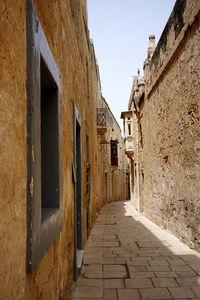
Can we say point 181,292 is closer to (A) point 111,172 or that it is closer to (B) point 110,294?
(B) point 110,294

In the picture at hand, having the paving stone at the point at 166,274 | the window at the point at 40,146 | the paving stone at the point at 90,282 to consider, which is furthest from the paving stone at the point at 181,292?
the window at the point at 40,146

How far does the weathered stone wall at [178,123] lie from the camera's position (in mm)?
5918

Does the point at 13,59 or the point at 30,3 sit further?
the point at 30,3

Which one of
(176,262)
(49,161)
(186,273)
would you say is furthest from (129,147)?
(49,161)

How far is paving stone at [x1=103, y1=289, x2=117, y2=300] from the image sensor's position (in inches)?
138

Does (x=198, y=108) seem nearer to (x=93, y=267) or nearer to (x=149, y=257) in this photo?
(x=149, y=257)

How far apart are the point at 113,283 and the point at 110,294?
0.39 meters

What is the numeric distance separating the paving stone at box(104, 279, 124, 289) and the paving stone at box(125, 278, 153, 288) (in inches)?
3.2

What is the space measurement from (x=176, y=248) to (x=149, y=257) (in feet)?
3.21

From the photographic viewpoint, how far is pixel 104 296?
356 centimetres

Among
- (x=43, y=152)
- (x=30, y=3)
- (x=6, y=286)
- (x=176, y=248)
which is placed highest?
(x=30, y=3)

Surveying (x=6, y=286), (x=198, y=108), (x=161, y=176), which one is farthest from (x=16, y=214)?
(x=161, y=176)

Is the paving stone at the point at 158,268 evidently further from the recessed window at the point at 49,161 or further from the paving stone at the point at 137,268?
the recessed window at the point at 49,161

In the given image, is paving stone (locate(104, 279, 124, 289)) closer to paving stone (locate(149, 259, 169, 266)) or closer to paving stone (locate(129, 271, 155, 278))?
paving stone (locate(129, 271, 155, 278))
